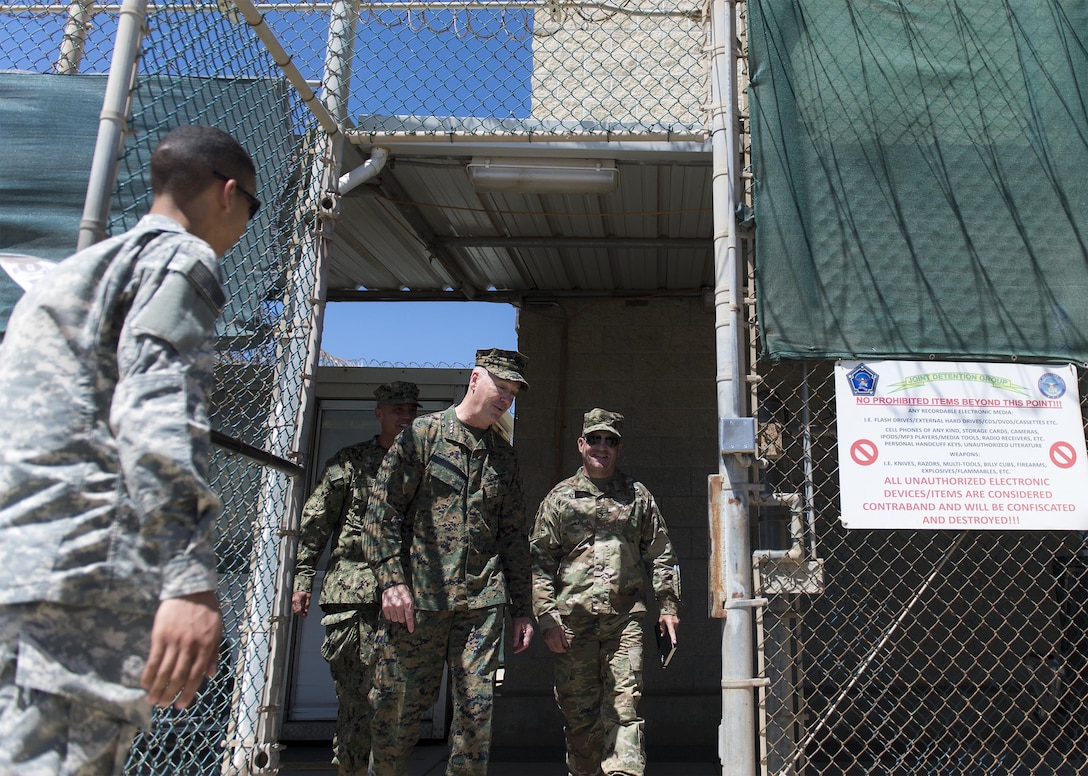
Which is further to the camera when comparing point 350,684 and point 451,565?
point 350,684

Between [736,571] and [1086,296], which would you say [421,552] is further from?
[1086,296]

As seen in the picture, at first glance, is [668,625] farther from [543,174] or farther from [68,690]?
[68,690]

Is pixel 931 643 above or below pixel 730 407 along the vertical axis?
below

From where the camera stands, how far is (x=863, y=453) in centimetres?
328

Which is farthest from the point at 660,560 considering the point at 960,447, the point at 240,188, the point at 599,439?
the point at 240,188

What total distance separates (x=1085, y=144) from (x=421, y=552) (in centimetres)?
326

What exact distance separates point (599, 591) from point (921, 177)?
91.8 inches

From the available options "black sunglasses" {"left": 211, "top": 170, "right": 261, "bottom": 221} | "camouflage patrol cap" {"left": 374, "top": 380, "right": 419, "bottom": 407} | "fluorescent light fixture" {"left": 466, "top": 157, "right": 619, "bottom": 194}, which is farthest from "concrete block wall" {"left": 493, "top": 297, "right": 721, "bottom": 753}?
"black sunglasses" {"left": 211, "top": 170, "right": 261, "bottom": 221}

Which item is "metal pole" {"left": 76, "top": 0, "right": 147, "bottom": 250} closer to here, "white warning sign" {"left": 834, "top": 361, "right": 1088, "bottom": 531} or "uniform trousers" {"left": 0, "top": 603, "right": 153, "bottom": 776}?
"uniform trousers" {"left": 0, "top": 603, "right": 153, "bottom": 776}

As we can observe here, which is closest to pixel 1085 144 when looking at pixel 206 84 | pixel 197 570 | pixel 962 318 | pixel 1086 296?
pixel 1086 296

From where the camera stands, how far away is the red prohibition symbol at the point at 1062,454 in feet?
10.9

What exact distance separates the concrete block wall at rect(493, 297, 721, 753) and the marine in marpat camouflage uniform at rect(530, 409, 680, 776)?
5.12 ft

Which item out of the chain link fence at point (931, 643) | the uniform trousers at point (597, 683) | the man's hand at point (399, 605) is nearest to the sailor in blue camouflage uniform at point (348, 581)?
the man's hand at point (399, 605)

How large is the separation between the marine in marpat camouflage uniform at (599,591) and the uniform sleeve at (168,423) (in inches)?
108
